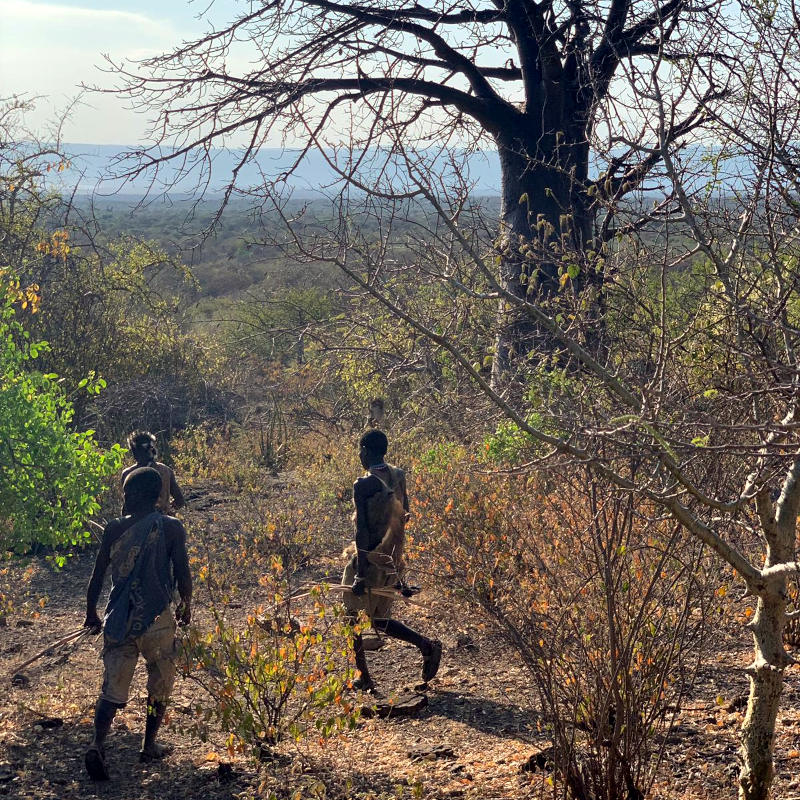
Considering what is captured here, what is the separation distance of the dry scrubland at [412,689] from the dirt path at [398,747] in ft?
0.04

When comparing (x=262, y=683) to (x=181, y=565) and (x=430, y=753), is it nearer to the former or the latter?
(x=181, y=565)

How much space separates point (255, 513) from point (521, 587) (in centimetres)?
427

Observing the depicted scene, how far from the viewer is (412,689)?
17.6 feet

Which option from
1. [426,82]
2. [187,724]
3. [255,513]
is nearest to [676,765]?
[187,724]

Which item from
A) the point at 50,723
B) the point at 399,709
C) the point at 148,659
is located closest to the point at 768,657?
the point at 399,709

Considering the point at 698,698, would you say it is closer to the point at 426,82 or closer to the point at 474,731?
the point at 474,731

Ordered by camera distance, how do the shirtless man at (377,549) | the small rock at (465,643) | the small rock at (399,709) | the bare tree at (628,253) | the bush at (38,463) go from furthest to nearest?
the small rock at (465,643) → the bush at (38,463) → the shirtless man at (377,549) → the small rock at (399,709) → the bare tree at (628,253)

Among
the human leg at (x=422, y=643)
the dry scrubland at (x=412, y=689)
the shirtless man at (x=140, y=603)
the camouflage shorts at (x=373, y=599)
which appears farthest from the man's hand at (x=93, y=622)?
the human leg at (x=422, y=643)

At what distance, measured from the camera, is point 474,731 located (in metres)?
4.67

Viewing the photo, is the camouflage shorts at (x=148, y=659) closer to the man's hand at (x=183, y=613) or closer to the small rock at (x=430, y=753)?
the man's hand at (x=183, y=613)

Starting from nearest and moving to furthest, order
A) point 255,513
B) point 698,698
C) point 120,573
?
point 120,573 < point 698,698 < point 255,513

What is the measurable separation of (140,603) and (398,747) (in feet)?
4.69

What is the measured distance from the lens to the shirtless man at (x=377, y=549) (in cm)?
524

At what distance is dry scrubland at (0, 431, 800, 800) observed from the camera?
380 centimetres
